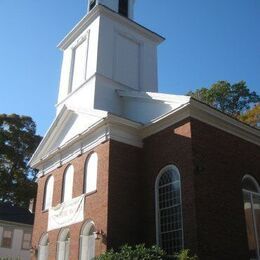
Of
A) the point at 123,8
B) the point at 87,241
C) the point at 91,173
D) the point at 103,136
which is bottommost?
the point at 87,241

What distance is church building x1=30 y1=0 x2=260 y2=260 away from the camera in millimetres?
16266

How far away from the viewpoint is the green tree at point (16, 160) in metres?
40.9

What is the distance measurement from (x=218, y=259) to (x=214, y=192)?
2.55m

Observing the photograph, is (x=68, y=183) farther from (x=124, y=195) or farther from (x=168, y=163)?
(x=168, y=163)

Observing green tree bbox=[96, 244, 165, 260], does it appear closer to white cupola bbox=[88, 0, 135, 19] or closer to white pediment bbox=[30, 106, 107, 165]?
white pediment bbox=[30, 106, 107, 165]

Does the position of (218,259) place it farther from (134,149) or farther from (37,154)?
(37,154)

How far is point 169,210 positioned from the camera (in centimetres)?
1705

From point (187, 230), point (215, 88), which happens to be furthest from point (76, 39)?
point (215, 88)

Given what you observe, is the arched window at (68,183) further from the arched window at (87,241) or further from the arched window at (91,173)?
the arched window at (87,241)

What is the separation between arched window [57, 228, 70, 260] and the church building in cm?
5

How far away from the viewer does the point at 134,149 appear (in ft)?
63.1

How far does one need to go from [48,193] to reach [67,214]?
3328 mm

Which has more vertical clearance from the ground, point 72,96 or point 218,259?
point 72,96

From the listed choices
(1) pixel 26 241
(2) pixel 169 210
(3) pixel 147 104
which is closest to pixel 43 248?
(2) pixel 169 210
